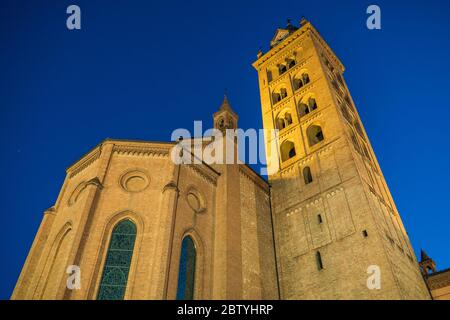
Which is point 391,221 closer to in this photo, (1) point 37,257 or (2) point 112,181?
(2) point 112,181

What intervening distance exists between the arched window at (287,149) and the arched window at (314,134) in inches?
59.2

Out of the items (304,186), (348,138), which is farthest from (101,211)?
(348,138)

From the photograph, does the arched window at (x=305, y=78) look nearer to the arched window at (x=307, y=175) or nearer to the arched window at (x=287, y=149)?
the arched window at (x=287, y=149)

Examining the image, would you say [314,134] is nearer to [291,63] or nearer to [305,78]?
[305,78]

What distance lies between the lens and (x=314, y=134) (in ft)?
83.1

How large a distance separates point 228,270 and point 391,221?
10630mm

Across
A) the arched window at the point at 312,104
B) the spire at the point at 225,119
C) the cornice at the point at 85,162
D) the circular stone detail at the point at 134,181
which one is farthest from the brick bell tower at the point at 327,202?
the cornice at the point at 85,162

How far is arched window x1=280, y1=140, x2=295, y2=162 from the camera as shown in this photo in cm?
2564

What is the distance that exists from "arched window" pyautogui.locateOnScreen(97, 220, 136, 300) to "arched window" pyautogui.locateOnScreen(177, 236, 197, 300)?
1.99m

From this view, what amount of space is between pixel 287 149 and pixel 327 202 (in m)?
6.82

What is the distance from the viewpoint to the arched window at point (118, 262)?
13195mm

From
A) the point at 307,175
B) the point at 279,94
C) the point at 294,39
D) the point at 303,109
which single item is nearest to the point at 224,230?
the point at 307,175

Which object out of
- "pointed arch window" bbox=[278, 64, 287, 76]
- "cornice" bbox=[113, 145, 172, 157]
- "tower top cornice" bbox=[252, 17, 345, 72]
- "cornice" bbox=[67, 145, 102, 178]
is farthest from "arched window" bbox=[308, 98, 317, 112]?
"cornice" bbox=[67, 145, 102, 178]

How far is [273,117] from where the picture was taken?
2880 cm
